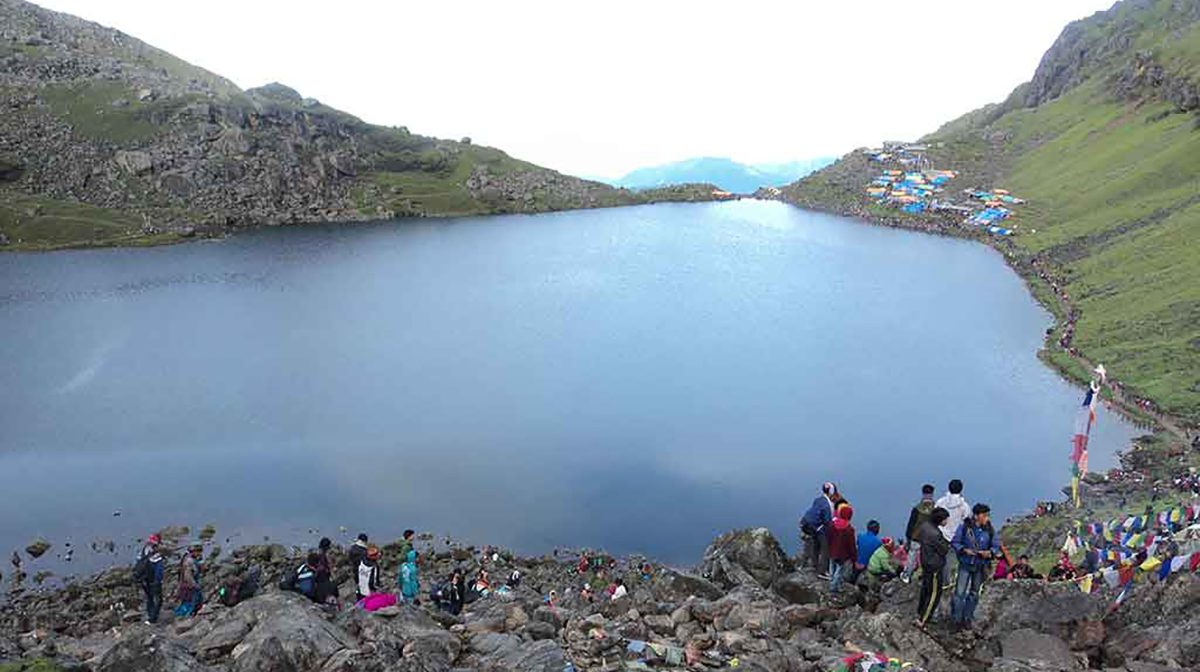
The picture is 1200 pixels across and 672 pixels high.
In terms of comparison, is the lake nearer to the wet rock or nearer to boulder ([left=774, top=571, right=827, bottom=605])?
the wet rock

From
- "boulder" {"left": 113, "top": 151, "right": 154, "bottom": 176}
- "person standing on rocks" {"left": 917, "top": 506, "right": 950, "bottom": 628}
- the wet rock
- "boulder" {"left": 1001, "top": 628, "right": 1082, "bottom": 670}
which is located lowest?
the wet rock

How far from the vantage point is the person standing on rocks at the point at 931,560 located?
17078 mm

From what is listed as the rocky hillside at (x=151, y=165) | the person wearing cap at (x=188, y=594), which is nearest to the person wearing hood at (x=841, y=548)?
the person wearing cap at (x=188, y=594)

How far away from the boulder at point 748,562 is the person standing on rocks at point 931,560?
6.43 m

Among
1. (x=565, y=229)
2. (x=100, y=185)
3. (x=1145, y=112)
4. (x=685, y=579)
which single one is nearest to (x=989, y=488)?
(x=685, y=579)

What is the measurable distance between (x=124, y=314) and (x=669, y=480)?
240 ft

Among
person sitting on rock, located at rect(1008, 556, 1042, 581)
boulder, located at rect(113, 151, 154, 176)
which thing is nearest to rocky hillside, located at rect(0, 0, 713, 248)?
boulder, located at rect(113, 151, 154, 176)

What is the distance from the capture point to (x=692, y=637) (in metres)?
18.3

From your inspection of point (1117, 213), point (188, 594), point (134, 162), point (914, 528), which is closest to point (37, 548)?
point (188, 594)

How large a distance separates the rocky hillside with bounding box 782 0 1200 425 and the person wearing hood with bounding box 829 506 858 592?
43316 millimetres

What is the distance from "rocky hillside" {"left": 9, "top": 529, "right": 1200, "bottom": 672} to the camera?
16.1 metres

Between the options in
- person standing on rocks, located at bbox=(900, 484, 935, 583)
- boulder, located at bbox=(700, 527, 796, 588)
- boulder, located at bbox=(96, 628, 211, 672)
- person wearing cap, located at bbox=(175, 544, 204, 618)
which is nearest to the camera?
boulder, located at bbox=(96, 628, 211, 672)

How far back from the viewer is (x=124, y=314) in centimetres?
8525

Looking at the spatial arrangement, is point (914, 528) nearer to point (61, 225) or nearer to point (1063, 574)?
point (1063, 574)
